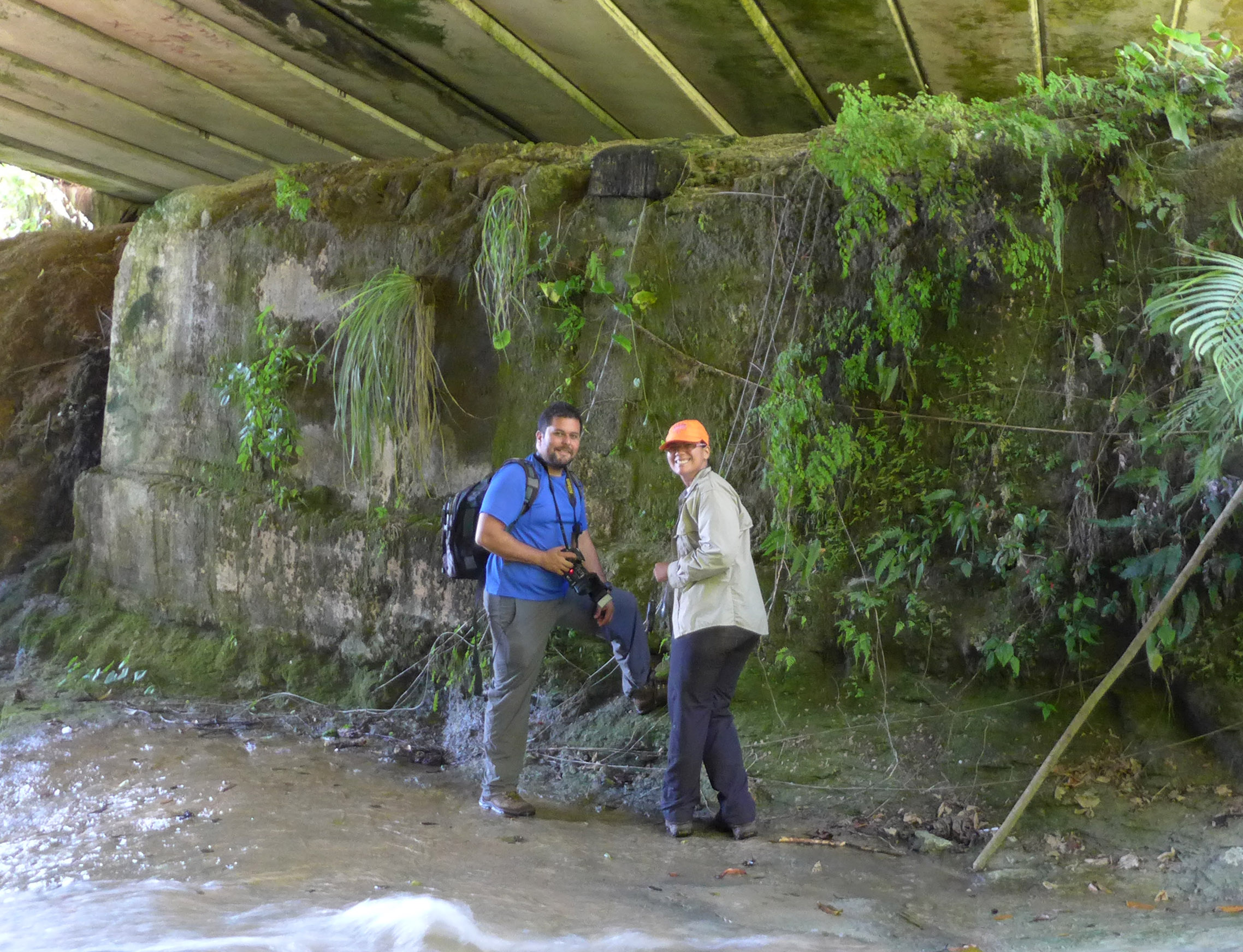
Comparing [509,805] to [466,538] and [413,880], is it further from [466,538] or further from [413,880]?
[466,538]

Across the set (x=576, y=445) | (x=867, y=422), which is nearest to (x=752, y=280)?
(x=867, y=422)

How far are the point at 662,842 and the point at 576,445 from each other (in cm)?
170

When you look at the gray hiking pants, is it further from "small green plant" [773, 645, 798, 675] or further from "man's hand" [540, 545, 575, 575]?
"small green plant" [773, 645, 798, 675]

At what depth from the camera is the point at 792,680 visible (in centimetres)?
514

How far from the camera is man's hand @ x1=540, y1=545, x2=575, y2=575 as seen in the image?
4.73 m

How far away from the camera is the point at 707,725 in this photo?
14.6 feet

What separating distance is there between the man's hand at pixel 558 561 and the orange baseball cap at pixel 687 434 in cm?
65

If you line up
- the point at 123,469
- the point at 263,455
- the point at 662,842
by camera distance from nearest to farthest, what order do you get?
1. the point at 662,842
2. the point at 263,455
3. the point at 123,469

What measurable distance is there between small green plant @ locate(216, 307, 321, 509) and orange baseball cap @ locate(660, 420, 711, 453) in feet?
9.53

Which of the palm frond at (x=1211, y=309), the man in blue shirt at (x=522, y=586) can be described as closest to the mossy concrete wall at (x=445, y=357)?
the palm frond at (x=1211, y=309)

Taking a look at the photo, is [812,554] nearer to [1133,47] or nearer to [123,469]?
[1133,47]

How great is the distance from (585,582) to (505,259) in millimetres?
1918

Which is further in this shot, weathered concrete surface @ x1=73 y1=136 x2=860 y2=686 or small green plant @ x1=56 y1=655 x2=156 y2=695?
small green plant @ x1=56 y1=655 x2=156 y2=695

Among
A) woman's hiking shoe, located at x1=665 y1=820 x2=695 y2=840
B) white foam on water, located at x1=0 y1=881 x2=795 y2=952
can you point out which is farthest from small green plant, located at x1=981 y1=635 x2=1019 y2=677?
white foam on water, located at x1=0 y1=881 x2=795 y2=952
